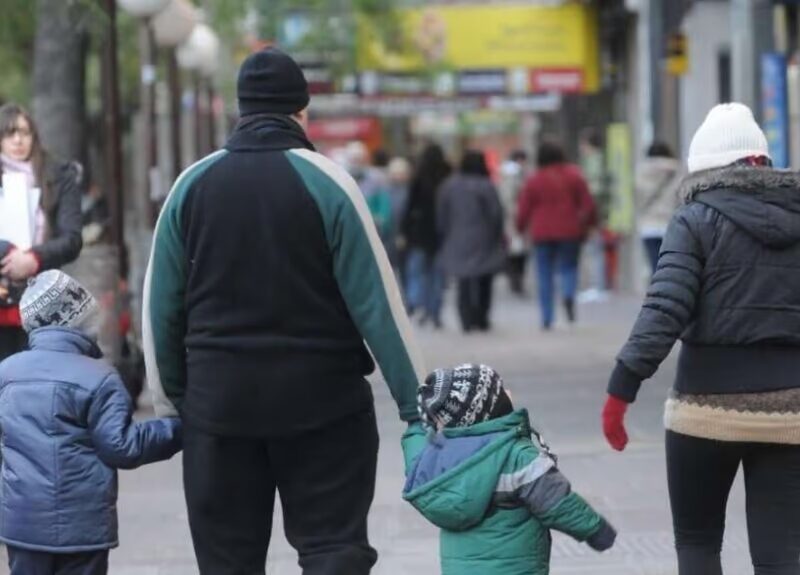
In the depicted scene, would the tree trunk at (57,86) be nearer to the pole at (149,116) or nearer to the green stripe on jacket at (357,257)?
the pole at (149,116)

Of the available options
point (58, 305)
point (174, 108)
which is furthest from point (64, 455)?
point (174, 108)

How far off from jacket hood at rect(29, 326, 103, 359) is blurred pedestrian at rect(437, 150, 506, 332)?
12715 millimetres

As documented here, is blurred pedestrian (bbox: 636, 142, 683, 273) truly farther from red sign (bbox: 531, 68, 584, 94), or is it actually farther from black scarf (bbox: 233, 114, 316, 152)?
black scarf (bbox: 233, 114, 316, 152)

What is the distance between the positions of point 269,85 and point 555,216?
13.2 meters

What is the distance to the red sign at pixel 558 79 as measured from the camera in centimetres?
3009

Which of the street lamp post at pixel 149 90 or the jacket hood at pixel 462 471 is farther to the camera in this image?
the street lamp post at pixel 149 90

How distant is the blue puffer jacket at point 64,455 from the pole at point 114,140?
7304mm

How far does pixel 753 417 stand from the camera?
589 cm

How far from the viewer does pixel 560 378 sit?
1477cm

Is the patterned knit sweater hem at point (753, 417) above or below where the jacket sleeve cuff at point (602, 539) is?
above

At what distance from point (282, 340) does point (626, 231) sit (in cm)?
2161

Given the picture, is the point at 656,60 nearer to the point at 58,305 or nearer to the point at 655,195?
the point at 655,195

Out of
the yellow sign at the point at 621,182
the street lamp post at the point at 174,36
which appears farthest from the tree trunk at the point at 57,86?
the yellow sign at the point at 621,182

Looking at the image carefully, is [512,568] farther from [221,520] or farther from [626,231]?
[626,231]
